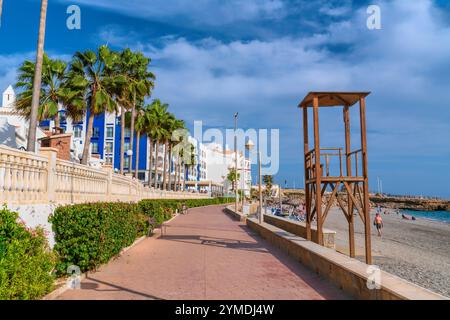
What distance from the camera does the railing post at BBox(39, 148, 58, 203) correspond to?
8.35 metres

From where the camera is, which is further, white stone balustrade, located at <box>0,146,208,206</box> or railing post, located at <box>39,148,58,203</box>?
railing post, located at <box>39,148,58,203</box>

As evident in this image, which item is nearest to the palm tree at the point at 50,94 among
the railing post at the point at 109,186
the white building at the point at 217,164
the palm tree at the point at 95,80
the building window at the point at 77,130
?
the palm tree at the point at 95,80

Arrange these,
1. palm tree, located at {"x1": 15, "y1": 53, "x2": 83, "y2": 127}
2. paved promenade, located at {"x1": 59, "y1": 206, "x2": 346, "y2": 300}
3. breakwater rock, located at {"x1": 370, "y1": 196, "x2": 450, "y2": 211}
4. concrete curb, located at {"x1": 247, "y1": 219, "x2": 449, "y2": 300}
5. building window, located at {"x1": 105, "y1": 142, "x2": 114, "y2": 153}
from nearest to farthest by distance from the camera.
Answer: concrete curb, located at {"x1": 247, "y1": 219, "x2": 449, "y2": 300} < paved promenade, located at {"x1": 59, "y1": 206, "x2": 346, "y2": 300} < palm tree, located at {"x1": 15, "y1": 53, "x2": 83, "y2": 127} < building window, located at {"x1": 105, "y1": 142, "x2": 114, "y2": 153} < breakwater rock, located at {"x1": 370, "y1": 196, "x2": 450, "y2": 211}

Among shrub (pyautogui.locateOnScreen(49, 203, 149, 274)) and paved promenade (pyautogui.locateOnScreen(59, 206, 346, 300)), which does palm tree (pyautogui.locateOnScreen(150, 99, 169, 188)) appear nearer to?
paved promenade (pyautogui.locateOnScreen(59, 206, 346, 300))

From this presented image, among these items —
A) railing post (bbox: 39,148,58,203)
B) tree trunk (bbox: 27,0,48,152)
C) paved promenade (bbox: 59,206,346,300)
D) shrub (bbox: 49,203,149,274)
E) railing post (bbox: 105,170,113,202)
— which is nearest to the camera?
paved promenade (bbox: 59,206,346,300)

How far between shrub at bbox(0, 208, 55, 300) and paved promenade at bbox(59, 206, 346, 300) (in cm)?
69

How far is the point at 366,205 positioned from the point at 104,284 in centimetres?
794

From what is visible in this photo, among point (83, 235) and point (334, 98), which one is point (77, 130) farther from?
point (83, 235)

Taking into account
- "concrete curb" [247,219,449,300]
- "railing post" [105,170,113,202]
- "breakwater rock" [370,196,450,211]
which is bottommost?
"breakwater rock" [370,196,450,211]

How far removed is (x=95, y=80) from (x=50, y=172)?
20.6 m

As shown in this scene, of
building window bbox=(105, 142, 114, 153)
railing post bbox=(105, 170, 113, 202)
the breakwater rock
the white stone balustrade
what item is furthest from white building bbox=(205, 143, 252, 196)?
the white stone balustrade

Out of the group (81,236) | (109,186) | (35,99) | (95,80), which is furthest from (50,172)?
(95,80)

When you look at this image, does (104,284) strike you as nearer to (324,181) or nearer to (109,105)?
(324,181)
